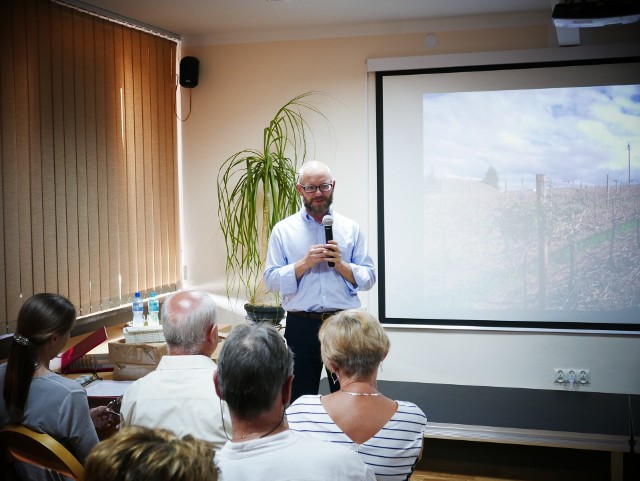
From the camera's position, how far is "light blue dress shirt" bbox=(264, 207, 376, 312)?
3.53m

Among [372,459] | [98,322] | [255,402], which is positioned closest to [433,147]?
[98,322]

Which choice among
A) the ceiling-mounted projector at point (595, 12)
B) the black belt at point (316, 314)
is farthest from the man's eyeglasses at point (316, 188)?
the ceiling-mounted projector at point (595, 12)

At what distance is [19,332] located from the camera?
2.33 meters

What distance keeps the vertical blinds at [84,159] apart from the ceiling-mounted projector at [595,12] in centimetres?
275

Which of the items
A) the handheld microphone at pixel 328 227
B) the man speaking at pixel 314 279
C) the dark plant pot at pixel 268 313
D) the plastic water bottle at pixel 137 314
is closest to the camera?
the handheld microphone at pixel 328 227

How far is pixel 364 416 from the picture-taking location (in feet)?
6.85

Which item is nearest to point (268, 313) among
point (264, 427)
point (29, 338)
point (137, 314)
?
point (137, 314)

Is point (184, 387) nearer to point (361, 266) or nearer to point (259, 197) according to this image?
point (361, 266)

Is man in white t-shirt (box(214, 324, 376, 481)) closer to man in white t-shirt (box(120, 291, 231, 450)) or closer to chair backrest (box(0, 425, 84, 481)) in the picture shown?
man in white t-shirt (box(120, 291, 231, 450))

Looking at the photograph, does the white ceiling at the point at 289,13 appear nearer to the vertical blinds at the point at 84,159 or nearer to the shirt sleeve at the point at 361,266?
the vertical blinds at the point at 84,159

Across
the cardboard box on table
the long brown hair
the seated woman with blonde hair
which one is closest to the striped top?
the seated woman with blonde hair

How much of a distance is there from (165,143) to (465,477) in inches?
122

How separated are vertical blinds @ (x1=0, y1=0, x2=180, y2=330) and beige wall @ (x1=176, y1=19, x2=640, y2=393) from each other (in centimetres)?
23

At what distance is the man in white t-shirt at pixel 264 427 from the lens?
4.84 ft
